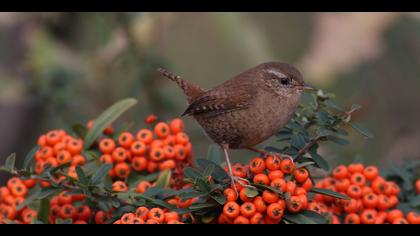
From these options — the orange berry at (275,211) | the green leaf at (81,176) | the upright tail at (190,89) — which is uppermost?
the upright tail at (190,89)

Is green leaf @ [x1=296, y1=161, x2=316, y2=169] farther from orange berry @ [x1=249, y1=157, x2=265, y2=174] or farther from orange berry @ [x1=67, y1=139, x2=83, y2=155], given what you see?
orange berry @ [x1=67, y1=139, x2=83, y2=155]

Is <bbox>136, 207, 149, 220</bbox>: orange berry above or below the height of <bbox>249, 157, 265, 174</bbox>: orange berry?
below

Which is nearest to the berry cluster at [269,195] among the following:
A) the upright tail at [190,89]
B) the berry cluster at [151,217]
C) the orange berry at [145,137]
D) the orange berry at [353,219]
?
the berry cluster at [151,217]

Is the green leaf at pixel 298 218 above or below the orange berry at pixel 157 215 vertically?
above

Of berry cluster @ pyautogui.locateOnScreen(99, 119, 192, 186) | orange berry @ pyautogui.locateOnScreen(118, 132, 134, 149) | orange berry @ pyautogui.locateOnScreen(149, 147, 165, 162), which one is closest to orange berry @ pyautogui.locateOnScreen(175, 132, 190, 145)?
berry cluster @ pyautogui.locateOnScreen(99, 119, 192, 186)

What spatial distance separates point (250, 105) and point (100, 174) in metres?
1.02

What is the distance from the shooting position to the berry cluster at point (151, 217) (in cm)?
260

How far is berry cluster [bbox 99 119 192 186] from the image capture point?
3.21 metres

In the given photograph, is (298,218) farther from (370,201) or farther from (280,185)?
(370,201)

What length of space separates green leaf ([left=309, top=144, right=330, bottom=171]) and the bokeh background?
1.90 metres

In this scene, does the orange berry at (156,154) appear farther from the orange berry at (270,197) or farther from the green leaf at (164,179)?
the orange berry at (270,197)

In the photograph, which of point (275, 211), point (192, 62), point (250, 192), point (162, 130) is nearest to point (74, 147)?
point (162, 130)

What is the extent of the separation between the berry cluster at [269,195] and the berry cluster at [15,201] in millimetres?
987
